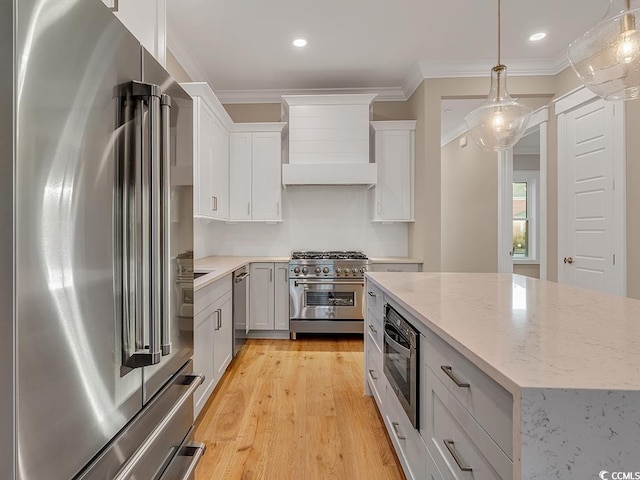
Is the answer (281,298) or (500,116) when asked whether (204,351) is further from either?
(500,116)

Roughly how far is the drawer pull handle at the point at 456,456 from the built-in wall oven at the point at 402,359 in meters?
0.30

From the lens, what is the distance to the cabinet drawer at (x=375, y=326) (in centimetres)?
206

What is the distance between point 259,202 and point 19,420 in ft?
11.9

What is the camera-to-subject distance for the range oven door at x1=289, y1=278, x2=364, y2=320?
151 inches

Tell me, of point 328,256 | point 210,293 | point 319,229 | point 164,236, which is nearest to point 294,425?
point 210,293

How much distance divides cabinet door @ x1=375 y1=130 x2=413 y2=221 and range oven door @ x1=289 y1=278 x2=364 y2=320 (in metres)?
1.02

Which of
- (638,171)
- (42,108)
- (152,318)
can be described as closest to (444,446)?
(152,318)

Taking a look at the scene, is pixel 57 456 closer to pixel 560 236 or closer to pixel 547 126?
pixel 560 236

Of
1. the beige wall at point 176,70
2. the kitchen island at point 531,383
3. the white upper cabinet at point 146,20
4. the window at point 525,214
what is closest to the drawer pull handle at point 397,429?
the kitchen island at point 531,383

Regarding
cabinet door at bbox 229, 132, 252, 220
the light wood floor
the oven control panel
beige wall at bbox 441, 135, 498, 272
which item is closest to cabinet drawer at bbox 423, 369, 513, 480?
the light wood floor

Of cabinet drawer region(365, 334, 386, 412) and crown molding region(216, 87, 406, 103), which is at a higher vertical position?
crown molding region(216, 87, 406, 103)

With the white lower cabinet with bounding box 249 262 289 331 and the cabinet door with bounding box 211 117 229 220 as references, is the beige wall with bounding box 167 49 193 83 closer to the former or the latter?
the cabinet door with bounding box 211 117 229 220

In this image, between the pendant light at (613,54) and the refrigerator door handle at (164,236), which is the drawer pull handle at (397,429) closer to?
the refrigerator door handle at (164,236)

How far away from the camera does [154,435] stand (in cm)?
106
